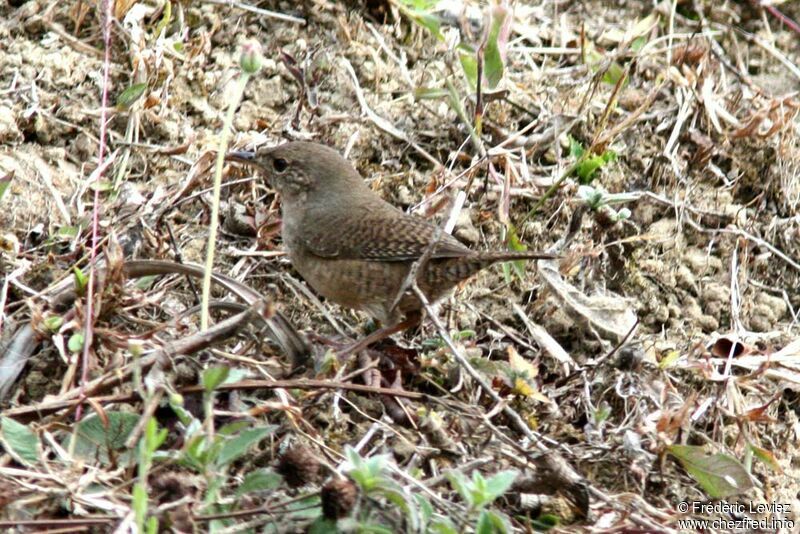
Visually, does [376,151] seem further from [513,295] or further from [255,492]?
[255,492]

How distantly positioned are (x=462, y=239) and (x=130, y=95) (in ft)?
5.30

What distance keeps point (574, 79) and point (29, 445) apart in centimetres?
374

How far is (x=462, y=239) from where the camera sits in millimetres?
5320

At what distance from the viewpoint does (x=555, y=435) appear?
4430 millimetres

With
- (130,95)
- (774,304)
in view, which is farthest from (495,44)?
(774,304)

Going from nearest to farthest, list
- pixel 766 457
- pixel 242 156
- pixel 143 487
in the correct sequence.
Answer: pixel 143 487 → pixel 766 457 → pixel 242 156

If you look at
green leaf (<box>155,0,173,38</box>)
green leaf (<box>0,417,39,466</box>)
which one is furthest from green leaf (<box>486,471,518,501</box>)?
green leaf (<box>155,0,173,38</box>)

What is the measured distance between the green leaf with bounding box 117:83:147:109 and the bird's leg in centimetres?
147

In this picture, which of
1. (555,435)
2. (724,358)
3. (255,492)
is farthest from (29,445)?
(724,358)

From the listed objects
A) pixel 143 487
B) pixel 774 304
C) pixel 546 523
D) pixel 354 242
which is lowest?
pixel 774 304

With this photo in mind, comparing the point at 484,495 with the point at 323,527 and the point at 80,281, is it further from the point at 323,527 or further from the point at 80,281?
the point at 80,281

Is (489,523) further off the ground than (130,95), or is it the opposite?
(130,95)

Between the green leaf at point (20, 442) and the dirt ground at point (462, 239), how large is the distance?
0.02 m

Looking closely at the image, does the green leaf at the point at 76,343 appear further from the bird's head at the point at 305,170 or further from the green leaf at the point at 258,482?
the bird's head at the point at 305,170
